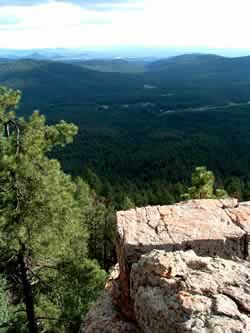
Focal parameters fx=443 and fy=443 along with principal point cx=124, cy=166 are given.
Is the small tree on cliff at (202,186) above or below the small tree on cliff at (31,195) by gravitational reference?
below

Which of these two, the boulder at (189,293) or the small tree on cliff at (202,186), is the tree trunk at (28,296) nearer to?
the boulder at (189,293)

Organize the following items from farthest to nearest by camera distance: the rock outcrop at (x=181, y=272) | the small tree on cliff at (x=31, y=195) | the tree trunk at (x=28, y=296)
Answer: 1. the tree trunk at (x=28, y=296)
2. the small tree on cliff at (x=31, y=195)
3. the rock outcrop at (x=181, y=272)

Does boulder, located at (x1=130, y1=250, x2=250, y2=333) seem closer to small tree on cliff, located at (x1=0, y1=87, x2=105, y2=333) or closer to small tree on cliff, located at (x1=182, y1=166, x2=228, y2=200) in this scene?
small tree on cliff, located at (x1=0, y1=87, x2=105, y2=333)

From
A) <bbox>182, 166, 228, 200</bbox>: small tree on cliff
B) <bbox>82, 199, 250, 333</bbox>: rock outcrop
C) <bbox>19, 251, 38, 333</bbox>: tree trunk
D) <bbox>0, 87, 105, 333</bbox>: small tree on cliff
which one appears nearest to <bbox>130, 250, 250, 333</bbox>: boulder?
<bbox>82, 199, 250, 333</bbox>: rock outcrop

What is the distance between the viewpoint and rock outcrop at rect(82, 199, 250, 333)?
289 inches

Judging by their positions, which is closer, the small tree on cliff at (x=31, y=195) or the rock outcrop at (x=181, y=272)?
the rock outcrop at (x=181, y=272)

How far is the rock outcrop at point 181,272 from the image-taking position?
7.34 metres

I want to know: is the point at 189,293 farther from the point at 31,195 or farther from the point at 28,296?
the point at 28,296

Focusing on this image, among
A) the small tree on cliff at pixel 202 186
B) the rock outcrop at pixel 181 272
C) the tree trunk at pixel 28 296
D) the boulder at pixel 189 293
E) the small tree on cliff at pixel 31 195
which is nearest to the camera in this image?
the boulder at pixel 189 293

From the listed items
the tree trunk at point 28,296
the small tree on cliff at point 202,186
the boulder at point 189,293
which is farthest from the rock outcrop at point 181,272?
the small tree on cliff at point 202,186

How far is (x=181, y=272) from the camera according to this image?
27.9ft

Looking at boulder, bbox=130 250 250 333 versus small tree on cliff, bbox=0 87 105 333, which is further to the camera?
small tree on cliff, bbox=0 87 105 333

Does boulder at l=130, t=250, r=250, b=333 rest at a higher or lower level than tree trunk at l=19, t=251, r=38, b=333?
higher

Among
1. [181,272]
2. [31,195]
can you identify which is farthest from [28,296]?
[181,272]
